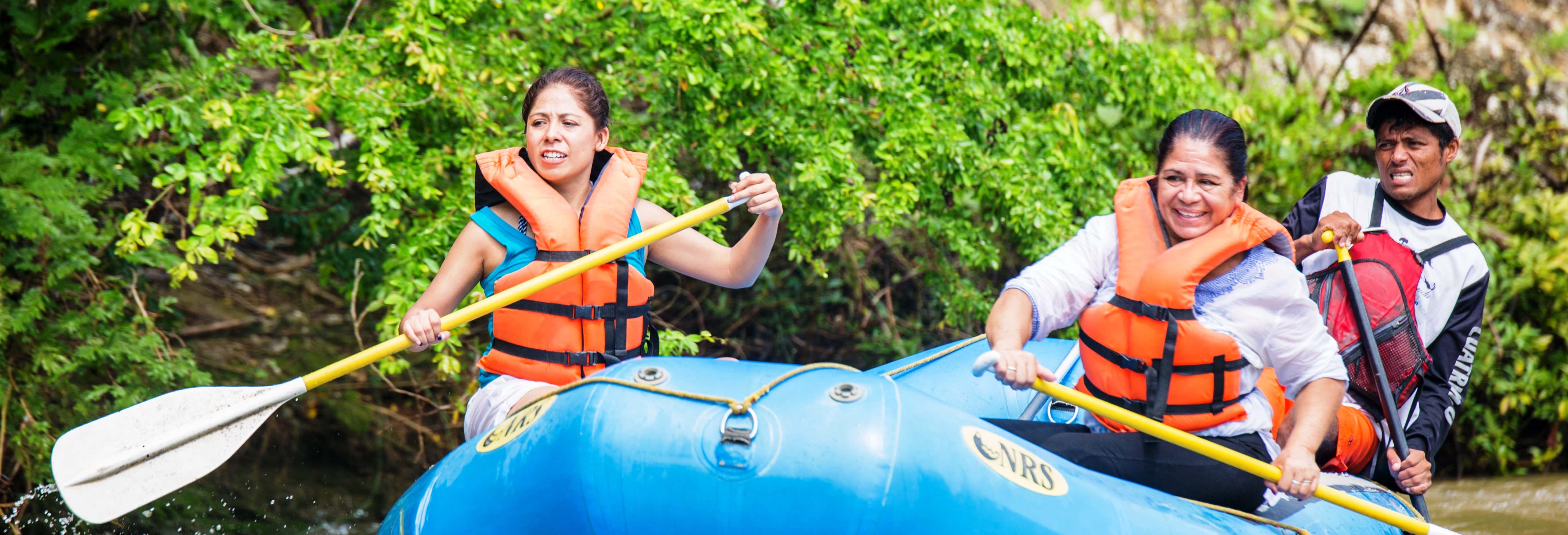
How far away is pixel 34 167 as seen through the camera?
11.5 feet

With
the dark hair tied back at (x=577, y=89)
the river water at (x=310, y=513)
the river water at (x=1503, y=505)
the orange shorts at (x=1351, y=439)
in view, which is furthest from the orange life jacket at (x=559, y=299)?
the river water at (x=1503, y=505)

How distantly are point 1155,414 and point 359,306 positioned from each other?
441 cm

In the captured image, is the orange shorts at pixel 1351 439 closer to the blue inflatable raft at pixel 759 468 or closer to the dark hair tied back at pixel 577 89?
the blue inflatable raft at pixel 759 468

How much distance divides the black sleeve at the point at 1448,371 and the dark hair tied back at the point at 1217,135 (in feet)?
3.78

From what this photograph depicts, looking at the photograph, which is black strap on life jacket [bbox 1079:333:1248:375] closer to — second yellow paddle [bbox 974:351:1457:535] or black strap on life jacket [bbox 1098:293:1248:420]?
black strap on life jacket [bbox 1098:293:1248:420]

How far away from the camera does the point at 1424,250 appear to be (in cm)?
302

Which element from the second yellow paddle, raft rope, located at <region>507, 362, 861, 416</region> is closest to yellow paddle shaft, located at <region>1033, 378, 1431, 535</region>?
the second yellow paddle

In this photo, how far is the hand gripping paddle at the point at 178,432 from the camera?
96.5 inches

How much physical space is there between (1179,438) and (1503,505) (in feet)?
11.5

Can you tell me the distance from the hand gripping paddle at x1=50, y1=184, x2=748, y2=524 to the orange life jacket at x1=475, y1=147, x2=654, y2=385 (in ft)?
0.15

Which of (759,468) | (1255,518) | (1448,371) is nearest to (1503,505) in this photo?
(1448,371)

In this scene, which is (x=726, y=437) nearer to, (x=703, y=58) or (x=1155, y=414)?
(x=1155, y=414)

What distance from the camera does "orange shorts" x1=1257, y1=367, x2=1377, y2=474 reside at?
9.25ft

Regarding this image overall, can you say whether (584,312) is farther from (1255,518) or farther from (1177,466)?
(1255,518)
